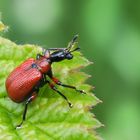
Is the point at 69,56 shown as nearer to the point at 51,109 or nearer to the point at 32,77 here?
the point at 32,77

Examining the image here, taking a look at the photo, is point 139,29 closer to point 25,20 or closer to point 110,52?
point 110,52

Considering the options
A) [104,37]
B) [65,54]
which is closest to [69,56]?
[65,54]

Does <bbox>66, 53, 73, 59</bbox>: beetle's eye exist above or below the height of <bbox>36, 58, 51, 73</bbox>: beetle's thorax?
below

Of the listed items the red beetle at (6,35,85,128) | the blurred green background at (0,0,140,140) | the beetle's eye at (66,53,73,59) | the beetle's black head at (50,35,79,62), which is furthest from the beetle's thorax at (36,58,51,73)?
the blurred green background at (0,0,140,140)

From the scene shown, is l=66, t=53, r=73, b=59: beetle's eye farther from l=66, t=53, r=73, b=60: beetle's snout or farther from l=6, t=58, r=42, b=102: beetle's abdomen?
l=6, t=58, r=42, b=102: beetle's abdomen

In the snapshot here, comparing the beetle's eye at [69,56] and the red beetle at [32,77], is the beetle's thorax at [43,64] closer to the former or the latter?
the red beetle at [32,77]

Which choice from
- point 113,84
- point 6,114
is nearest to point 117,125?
point 113,84
